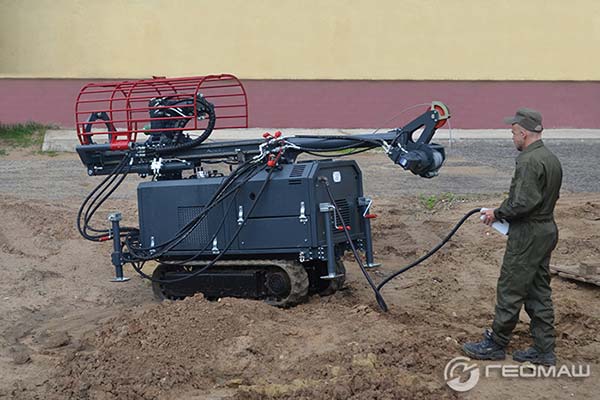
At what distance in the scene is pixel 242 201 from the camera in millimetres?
9352

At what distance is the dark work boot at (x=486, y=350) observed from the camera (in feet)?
24.3

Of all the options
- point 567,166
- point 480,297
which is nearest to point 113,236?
point 480,297

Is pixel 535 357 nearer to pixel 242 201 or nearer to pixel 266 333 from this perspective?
pixel 266 333

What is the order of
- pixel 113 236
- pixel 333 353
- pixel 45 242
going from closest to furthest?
pixel 333 353, pixel 113 236, pixel 45 242

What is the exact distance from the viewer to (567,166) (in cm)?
1806

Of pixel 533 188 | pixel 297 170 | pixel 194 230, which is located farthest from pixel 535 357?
pixel 194 230

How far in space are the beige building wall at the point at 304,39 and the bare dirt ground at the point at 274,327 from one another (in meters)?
8.53

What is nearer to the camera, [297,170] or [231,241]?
[297,170]

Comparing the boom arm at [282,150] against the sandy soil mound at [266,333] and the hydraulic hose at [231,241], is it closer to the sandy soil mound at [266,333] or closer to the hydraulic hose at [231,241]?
the hydraulic hose at [231,241]

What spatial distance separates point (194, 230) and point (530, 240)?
149 inches

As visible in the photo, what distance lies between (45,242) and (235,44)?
10.3 meters

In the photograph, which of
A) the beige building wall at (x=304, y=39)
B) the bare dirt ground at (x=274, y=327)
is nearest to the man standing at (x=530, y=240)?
the bare dirt ground at (x=274, y=327)

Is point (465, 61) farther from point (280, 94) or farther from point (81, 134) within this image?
point (81, 134)

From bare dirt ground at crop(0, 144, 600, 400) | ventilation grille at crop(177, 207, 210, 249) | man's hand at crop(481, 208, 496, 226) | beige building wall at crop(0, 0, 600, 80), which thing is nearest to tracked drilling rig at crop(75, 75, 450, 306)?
ventilation grille at crop(177, 207, 210, 249)
